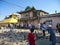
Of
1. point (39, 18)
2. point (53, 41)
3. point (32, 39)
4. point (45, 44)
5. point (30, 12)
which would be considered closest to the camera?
point (32, 39)

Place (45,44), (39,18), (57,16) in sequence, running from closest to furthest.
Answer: (45,44)
(57,16)
(39,18)

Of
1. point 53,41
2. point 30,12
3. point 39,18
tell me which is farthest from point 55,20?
point 53,41

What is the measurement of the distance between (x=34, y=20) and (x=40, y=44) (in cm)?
2710

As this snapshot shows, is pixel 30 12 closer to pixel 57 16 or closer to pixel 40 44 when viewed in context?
pixel 57 16

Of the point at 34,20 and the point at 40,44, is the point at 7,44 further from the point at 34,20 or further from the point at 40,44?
the point at 34,20

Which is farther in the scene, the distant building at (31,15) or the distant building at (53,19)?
the distant building at (31,15)

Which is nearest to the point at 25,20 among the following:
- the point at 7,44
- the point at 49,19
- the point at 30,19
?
the point at 30,19

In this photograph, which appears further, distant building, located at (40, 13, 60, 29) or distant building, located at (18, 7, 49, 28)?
distant building, located at (18, 7, 49, 28)

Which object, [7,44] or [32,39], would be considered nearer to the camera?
[32,39]

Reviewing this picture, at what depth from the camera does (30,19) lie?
40.9 m

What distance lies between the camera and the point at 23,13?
46.1m

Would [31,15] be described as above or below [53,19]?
above

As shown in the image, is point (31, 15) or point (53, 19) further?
point (31, 15)

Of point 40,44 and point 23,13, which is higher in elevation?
point 23,13
